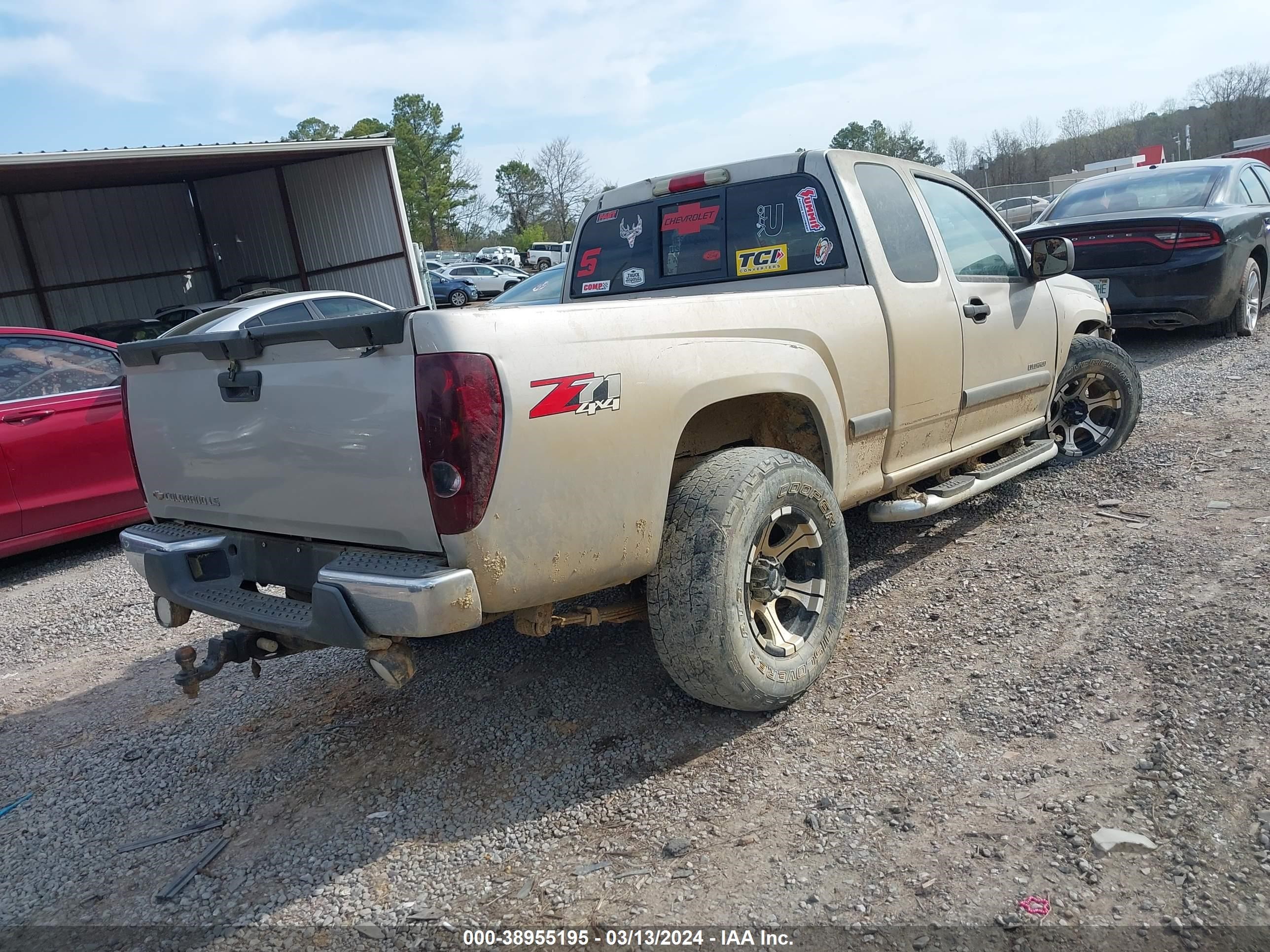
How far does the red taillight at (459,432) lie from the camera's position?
2.38 meters

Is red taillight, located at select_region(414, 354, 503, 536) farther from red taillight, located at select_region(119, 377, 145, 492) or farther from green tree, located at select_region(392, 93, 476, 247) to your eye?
green tree, located at select_region(392, 93, 476, 247)

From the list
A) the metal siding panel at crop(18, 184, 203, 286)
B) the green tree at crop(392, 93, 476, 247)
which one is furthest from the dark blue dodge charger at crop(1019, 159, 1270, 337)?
the green tree at crop(392, 93, 476, 247)

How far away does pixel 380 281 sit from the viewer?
18781 millimetres

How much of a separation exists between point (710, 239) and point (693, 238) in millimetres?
104

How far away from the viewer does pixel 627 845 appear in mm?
2619

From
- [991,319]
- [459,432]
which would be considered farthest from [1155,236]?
[459,432]

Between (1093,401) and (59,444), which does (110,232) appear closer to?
(59,444)

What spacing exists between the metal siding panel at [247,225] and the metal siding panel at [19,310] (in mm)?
4048

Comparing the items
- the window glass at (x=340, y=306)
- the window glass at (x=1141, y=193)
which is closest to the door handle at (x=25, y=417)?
the window glass at (x=340, y=306)

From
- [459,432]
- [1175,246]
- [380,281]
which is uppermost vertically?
[380,281]

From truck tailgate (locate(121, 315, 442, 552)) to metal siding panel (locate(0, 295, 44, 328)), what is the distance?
732 inches

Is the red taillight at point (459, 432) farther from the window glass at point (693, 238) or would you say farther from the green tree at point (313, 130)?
the green tree at point (313, 130)

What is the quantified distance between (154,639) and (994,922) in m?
4.25

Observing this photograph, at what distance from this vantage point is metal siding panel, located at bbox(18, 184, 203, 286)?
62.2 ft
